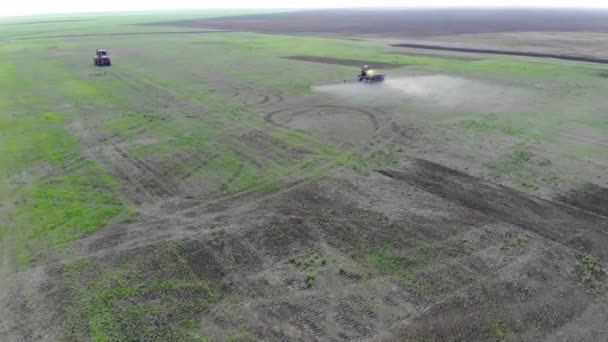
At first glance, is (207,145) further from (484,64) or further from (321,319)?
(484,64)

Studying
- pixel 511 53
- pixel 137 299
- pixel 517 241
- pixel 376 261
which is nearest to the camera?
pixel 137 299

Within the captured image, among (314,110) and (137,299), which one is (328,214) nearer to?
(137,299)

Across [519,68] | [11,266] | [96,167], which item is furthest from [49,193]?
[519,68]

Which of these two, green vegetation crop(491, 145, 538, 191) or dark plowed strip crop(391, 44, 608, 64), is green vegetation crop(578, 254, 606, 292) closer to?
green vegetation crop(491, 145, 538, 191)

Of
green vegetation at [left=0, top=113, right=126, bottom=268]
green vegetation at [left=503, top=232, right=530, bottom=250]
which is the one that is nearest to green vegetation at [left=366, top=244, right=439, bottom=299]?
green vegetation at [left=503, top=232, right=530, bottom=250]

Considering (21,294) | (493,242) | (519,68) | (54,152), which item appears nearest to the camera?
(21,294)

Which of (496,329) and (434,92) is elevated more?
(434,92)

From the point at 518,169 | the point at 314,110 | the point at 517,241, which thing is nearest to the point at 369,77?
the point at 314,110

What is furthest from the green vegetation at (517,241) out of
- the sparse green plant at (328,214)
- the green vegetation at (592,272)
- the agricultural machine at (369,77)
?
the agricultural machine at (369,77)
